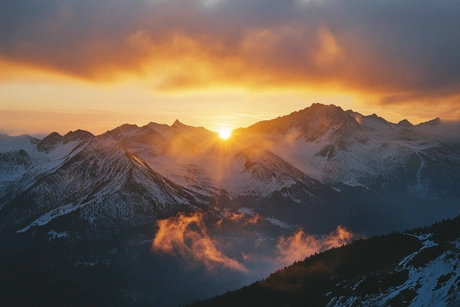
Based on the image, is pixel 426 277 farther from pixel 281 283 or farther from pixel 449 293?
pixel 281 283

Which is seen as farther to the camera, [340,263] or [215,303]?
[215,303]

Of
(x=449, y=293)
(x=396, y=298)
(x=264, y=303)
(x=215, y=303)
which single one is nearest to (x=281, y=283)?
(x=264, y=303)

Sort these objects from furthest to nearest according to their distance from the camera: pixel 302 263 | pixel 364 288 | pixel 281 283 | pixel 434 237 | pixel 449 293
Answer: pixel 302 263 → pixel 281 283 → pixel 434 237 → pixel 364 288 → pixel 449 293

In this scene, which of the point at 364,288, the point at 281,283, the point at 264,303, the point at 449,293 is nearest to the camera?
the point at 449,293

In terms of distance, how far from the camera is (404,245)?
134750mm

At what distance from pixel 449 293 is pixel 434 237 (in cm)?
4005

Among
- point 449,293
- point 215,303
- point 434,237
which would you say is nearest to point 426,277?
point 449,293

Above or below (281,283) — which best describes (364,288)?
above

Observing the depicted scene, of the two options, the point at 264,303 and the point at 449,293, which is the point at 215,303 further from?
the point at 449,293

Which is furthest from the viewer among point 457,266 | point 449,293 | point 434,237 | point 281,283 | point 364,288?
point 281,283

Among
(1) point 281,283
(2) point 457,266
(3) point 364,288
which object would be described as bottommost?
(1) point 281,283

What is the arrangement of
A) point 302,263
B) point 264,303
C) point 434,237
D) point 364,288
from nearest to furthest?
1. point 364,288
2. point 434,237
3. point 264,303
4. point 302,263

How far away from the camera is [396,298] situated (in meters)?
102

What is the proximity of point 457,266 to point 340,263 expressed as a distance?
155ft
